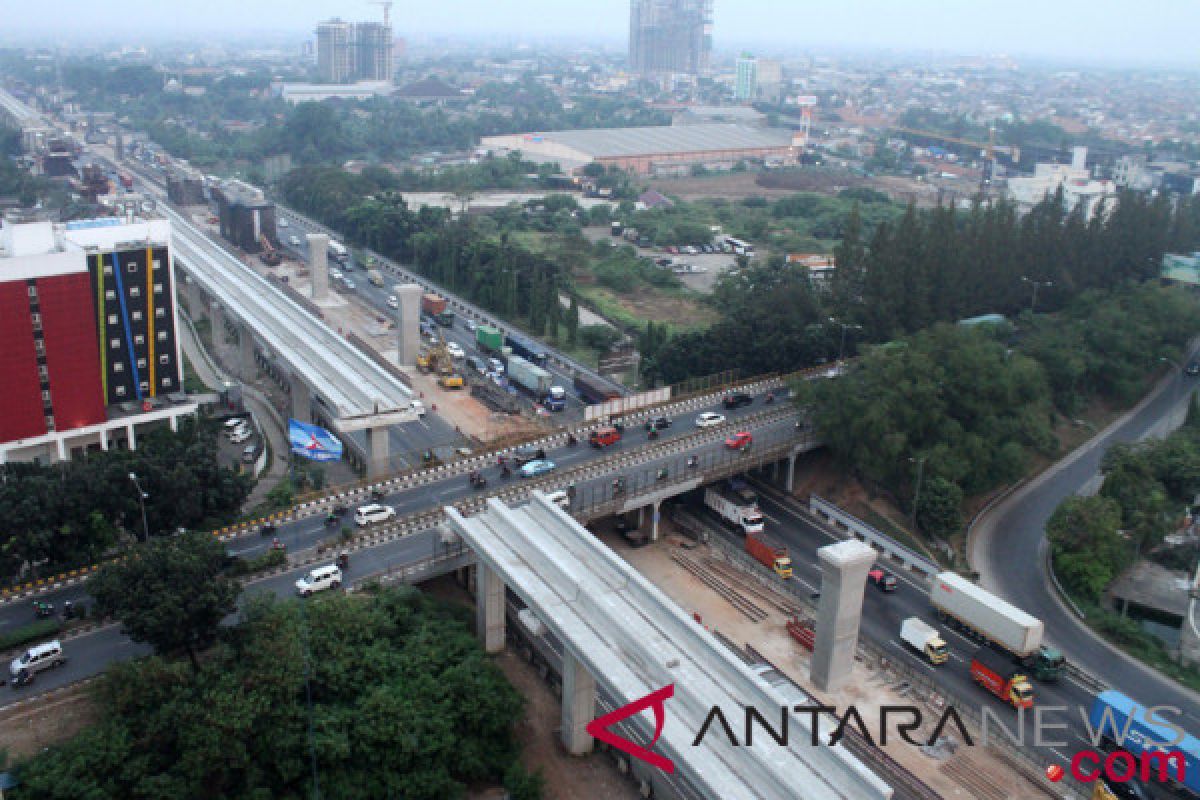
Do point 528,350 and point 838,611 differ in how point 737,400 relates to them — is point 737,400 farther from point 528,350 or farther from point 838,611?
point 838,611

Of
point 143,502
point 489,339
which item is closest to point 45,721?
point 143,502

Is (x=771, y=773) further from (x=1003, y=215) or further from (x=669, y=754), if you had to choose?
(x=1003, y=215)

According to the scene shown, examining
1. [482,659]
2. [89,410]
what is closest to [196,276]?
[89,410]

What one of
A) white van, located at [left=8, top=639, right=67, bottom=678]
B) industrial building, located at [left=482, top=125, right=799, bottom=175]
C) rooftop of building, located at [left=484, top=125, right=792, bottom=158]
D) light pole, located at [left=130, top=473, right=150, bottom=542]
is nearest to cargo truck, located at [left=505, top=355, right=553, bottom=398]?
light pole, located at [left=130, top=473, right=150, bottom=542]

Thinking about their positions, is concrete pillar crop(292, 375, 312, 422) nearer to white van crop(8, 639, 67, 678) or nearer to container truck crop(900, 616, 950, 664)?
white van crop(8, 639, 67, 678)

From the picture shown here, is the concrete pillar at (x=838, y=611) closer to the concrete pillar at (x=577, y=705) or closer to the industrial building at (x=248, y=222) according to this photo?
the concrete pillar at (x=577, y=705)

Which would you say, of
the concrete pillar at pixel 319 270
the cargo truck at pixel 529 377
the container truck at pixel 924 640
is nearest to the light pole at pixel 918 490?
the container truck at pixel 924 640
